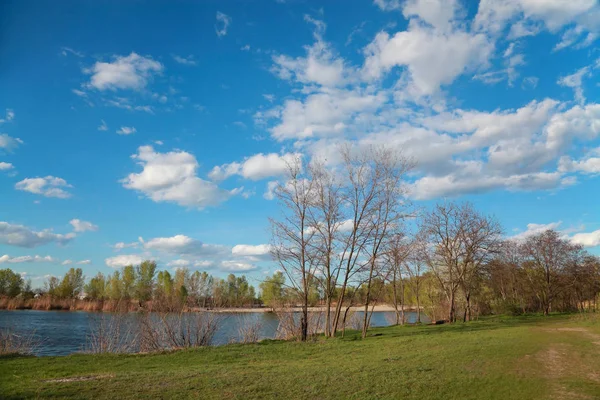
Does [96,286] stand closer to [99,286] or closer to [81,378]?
[99,286]

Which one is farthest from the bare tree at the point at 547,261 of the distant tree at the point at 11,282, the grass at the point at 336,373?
the distant tree at the point at 11,282

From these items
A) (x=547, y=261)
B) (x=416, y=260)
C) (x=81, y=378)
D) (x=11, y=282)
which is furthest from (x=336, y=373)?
(x=11, y=282)

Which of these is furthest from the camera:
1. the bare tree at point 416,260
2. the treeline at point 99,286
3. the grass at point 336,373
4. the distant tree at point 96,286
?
the distant tree at point 96,286

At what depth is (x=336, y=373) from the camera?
9977 millimetres

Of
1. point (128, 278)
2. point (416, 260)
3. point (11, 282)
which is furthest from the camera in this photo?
point (128, 278)

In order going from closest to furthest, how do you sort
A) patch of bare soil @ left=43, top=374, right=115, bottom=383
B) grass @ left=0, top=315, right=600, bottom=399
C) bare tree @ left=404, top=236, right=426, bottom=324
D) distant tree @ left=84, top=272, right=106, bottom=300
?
grass @ left=0, top=315, right=600, bottom=399 < patch of bare soil @ left=43, top=374, right=115, bottom=383 < bare tree @ left=404, top=236, right=426, bottom=324 < distant tree @ left=84, top=272, right=106, bottom=300

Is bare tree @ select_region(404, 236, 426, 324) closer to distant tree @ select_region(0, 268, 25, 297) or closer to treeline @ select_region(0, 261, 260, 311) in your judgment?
treeline @ select_region(0, 261, 260, 311)

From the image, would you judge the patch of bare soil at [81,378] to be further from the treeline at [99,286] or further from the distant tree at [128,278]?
the distant tree at [128,278]

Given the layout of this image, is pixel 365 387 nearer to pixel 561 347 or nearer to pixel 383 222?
pixel 561 347

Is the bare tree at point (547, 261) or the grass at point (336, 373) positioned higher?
the bare tree at point (547, 261)

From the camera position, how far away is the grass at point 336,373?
797cm

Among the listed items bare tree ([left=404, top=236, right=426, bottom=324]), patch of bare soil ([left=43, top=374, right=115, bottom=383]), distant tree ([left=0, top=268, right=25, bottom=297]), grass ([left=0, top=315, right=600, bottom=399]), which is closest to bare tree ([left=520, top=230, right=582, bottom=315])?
bare tree ([left=404, top=236, right=426, bottom=324])

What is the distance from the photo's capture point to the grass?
797 cm

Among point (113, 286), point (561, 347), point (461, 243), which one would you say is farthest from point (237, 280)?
point (561, 347)
